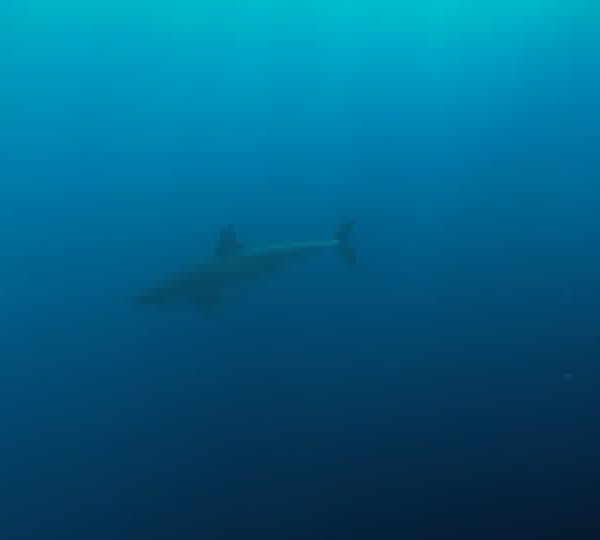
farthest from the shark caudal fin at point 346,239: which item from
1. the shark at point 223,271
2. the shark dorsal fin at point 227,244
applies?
the shark dorsal fin at point 227,244

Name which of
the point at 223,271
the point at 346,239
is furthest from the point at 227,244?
the point at 346,239

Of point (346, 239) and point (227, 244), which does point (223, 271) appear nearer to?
point (227, 244)

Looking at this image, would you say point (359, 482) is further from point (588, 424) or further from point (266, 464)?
point (588, 424)

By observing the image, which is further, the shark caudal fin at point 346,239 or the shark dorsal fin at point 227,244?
the shark caudal fin at point 346,239

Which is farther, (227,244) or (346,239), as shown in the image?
(346,239)

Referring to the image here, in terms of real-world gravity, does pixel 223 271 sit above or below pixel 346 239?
below

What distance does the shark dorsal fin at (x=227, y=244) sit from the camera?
716 centimetres

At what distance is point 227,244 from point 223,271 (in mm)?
314

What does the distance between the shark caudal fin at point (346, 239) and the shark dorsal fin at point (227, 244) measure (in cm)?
161

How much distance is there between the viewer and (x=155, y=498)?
Result: 8.51 m

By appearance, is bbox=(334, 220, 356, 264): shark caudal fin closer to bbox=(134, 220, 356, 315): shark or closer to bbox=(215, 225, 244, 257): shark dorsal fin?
bbox=(134, 220, 356, 315): shark

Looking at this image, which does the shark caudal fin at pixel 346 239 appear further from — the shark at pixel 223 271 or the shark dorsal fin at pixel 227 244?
the shark dorsal fin at pixel 227 244

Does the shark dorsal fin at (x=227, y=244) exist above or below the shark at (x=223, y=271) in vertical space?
above

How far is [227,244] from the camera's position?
721 cm
